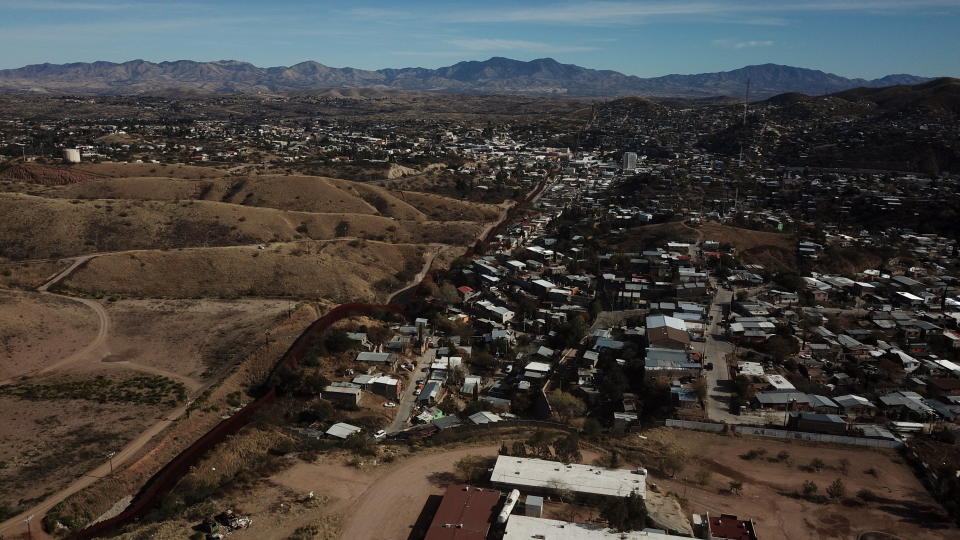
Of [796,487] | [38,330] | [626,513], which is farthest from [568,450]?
[38,330]

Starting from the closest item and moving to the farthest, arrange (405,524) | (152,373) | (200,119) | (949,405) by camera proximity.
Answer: (405,524) → (949,405) → (152,373) → (200,119)

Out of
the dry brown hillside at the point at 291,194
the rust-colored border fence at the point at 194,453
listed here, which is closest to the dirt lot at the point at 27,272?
the dry brown hillside at the point at 291,194

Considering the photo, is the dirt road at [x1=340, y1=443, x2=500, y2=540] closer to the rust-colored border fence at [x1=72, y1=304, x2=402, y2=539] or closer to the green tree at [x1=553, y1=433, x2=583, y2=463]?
the green tree at [x1=553, y1=433, x2=583, y2=463]

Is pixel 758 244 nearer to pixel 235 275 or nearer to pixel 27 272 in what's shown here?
pixel 235 275

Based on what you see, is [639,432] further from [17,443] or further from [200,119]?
[200,119]

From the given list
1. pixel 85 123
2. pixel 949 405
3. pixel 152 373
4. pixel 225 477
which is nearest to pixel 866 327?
pixel 949 405

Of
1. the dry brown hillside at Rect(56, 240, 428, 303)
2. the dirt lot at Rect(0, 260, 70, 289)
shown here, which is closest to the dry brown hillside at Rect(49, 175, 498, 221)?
the dry brown hillside at Rect(56, 240, 428, 303)
